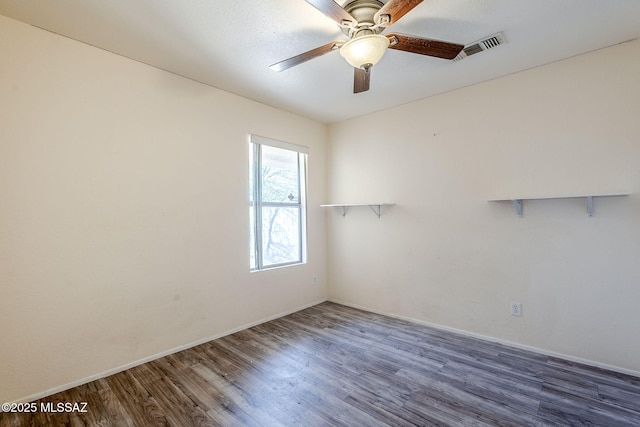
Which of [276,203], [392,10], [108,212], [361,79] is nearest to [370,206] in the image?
[276,203]

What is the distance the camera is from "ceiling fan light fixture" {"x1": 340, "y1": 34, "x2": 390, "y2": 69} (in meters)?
1.72

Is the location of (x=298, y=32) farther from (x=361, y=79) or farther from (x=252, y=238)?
(x=252, y=238)

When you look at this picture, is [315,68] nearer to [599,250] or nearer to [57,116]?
[57,116]

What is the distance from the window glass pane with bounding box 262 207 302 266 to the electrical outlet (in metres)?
2.50

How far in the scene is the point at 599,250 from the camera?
239 cm

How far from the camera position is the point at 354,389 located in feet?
6.94

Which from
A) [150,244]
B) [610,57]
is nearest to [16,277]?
[150,244]

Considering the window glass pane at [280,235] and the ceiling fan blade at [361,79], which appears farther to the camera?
the window glass pane at [280,235]

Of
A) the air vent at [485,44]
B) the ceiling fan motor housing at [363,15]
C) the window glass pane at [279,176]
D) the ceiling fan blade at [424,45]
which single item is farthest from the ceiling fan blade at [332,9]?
the window glass pane at [279,176]

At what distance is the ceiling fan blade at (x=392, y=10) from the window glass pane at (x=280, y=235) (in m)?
2.46

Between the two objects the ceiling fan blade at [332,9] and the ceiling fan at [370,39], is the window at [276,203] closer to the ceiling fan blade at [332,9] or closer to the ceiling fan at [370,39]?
the ceiling fan at [370,39]

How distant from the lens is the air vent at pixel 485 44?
2.22 m

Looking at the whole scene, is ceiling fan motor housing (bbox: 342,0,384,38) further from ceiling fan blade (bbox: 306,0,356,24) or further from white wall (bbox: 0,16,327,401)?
white wall (bbox: 0,16,327,401)

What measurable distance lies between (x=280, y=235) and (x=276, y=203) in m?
0.43
